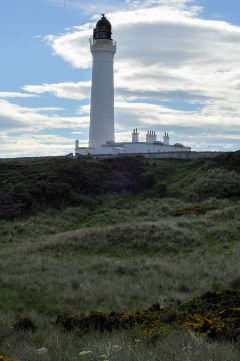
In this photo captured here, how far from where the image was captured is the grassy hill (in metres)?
7.77

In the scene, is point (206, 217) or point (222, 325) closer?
point (222, 325)

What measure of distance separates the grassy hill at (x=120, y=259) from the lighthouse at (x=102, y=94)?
25.3ft

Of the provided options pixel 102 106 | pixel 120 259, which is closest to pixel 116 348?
pixel 120 259

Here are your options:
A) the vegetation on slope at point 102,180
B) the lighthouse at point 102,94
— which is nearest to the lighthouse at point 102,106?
the lighthouse at point 102,94

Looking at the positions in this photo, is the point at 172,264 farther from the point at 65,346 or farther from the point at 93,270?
the point at 65,346

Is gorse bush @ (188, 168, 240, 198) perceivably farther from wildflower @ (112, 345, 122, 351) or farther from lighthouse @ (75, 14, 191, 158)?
wildflower @ (112, 345, 122, 351)

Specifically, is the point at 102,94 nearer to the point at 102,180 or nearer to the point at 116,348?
the point at 102,180

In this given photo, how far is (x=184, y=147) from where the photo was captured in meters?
54.4

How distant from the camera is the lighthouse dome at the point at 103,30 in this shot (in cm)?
5134

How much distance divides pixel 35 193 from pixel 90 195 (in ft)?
14.0

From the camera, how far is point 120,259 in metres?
19.5

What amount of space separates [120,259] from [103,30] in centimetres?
3674

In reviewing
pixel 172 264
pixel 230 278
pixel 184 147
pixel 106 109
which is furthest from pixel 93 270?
pixel 184 147

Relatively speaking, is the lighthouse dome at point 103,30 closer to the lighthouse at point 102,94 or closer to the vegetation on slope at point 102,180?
the lighthouse at point 102,94
